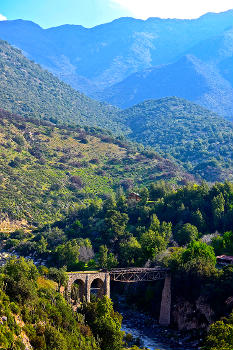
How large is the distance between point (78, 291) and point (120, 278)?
776 cm

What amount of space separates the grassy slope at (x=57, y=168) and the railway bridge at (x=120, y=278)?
1531 inches

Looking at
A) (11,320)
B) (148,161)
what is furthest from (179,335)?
(148,161)

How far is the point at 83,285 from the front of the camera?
173ft

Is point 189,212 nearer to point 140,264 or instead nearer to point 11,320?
point 140,264

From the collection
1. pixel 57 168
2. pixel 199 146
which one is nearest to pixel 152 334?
pixel 57 168

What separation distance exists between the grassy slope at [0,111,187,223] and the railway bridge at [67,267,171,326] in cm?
3889

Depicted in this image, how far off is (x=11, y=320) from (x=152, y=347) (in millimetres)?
18854

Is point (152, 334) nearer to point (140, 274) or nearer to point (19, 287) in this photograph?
point (140, 274)

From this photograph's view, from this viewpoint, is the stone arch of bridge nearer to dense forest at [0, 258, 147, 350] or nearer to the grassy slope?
dense forest at [0, 258, 147, 350]

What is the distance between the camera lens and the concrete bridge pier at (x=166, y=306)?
54.0m

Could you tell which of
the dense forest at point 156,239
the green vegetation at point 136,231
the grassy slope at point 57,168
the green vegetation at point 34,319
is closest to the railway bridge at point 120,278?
the dense forest at point 156,239

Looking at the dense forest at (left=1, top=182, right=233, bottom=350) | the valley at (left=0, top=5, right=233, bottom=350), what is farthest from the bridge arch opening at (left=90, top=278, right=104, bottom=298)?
the dense forest at (left=1, top=182, right=233, bottom=350)

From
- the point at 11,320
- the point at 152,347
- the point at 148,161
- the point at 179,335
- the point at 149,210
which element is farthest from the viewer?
the point at 148,161

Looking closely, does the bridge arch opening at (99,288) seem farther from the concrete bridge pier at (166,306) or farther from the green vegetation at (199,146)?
the green vegetation at (199,146)
